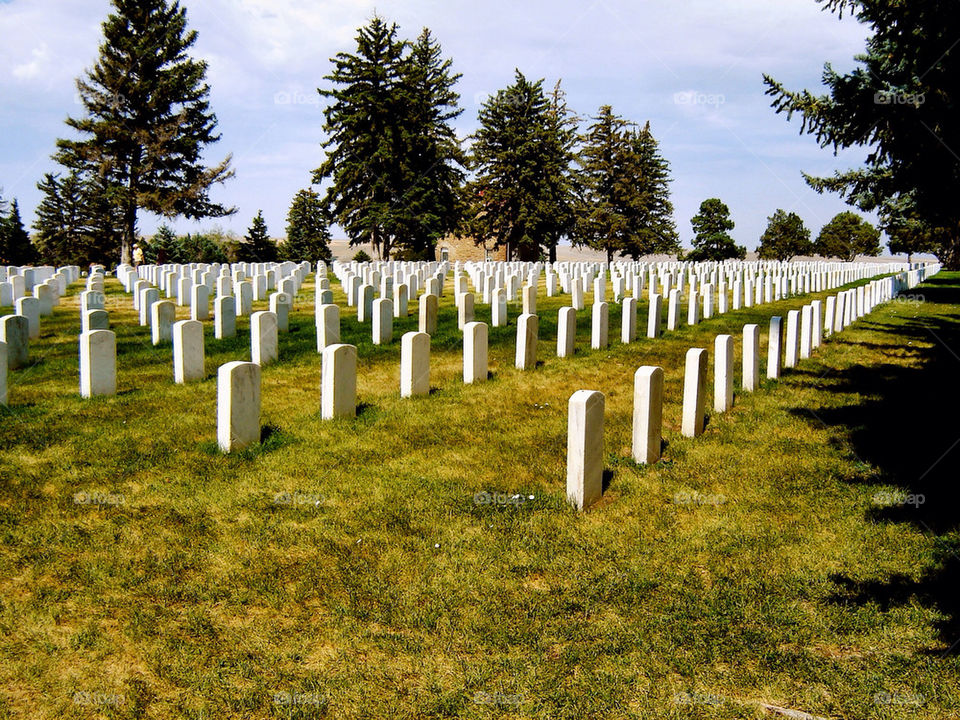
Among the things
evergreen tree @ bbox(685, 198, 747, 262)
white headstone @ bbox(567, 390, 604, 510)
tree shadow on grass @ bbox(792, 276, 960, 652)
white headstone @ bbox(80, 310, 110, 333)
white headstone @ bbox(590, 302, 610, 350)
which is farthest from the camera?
evergreen tree @ bbox(685, 198, 747, 262)

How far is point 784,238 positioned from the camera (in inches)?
3593

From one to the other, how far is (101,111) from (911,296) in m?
40.0

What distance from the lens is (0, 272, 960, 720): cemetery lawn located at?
124 inches

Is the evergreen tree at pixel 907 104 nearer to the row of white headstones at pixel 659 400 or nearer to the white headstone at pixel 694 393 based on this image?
the row of white headstones at pixel 659 400

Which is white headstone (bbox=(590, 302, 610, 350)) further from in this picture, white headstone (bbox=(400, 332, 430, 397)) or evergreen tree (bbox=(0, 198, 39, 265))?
evergreen tree (bbox=(0, 198, 39, 265))

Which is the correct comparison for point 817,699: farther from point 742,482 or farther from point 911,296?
point 911,296

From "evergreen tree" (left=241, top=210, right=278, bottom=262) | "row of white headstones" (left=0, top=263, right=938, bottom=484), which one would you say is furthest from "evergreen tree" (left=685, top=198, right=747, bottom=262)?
"row of white headstones" (left=0, top=263, right=938, bottom=484)

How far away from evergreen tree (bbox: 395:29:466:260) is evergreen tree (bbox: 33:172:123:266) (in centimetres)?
2333

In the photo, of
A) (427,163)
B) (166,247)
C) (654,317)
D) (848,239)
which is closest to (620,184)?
(427,163)

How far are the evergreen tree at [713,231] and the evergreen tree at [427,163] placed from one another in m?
35.6

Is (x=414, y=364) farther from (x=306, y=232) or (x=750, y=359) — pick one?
(x=306, y=232)

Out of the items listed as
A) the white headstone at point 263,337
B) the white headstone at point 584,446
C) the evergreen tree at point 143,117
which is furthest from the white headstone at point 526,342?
the evergreen tree at point 143,117

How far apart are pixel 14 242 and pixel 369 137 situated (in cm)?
2480

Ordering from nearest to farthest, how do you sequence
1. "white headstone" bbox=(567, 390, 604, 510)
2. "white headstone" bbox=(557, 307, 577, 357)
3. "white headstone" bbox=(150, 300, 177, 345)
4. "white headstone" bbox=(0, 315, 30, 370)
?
"white headstone" bbox=(567, 390, 604, 510), "white headstone" bbox=(0, 315, 30, 370), "white headstone" bbox=(557, 307, 577, 357), "white headstone" bbox=(150, 300, 177, 345)
